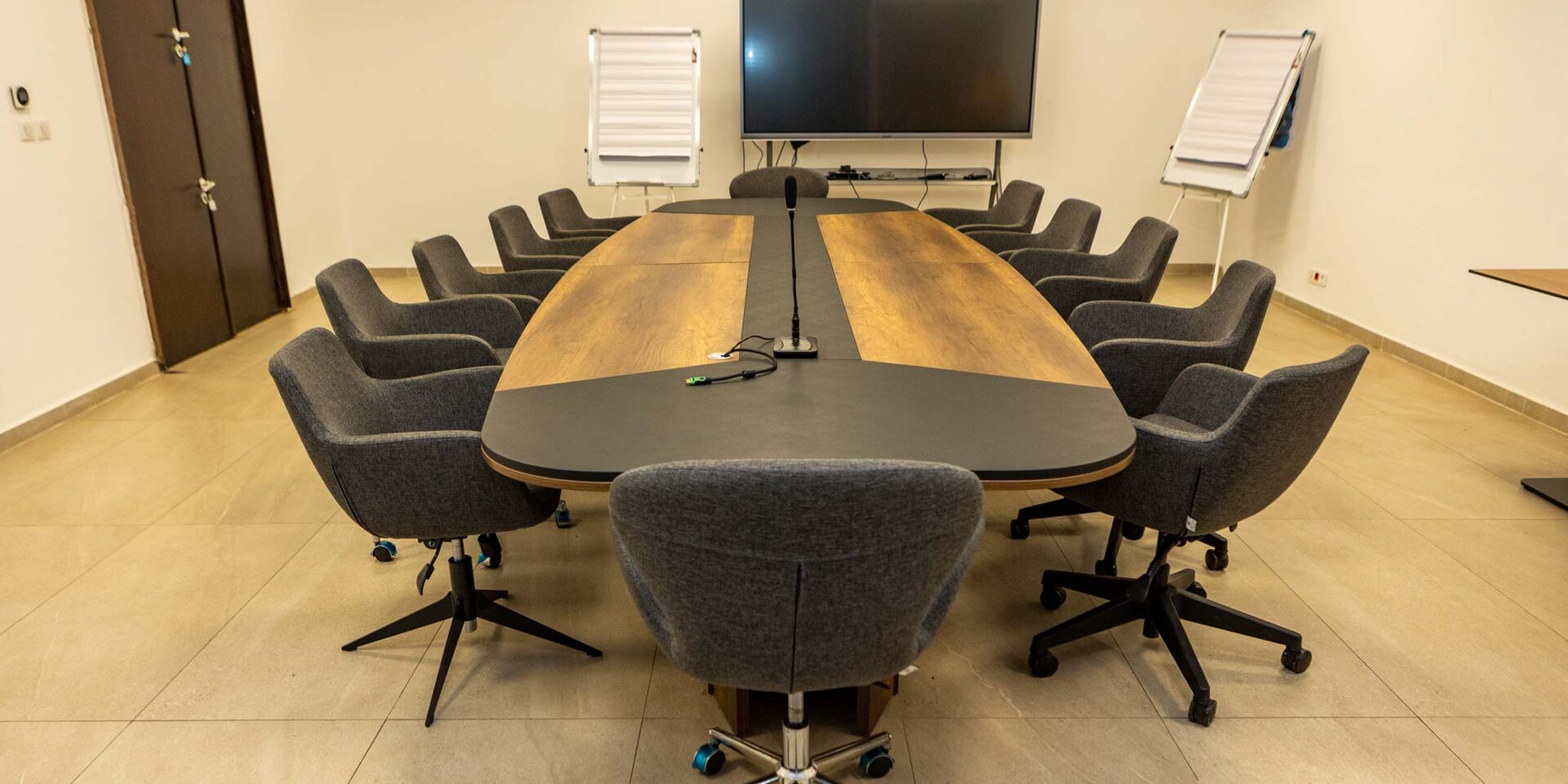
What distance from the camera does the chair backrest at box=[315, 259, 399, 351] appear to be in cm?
283

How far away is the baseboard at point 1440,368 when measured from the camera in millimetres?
4117

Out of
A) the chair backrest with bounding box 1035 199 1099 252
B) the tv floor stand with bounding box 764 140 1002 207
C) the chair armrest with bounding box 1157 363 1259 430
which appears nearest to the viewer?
the chair armrest with bounding box 1157 363 1259 430

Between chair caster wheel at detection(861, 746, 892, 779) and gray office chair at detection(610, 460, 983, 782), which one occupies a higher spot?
gray office chair at detection(610, 460, 983, 782)

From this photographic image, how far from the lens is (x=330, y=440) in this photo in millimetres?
2006

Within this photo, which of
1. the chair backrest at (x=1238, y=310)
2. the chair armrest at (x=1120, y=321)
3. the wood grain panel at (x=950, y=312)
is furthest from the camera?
the chair armrest at (x=1120, y=321)

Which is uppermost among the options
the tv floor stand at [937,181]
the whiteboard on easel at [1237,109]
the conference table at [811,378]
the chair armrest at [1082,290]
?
the whiteboard on easel at [1237,109]

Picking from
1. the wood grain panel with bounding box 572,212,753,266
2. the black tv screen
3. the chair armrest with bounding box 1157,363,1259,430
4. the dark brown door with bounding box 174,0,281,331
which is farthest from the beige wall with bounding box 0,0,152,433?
the chair armrest with bounding box 1157,363,1259,430

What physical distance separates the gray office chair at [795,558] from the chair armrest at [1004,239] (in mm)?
3352

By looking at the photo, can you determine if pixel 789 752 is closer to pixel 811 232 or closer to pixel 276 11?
pixel 811 232

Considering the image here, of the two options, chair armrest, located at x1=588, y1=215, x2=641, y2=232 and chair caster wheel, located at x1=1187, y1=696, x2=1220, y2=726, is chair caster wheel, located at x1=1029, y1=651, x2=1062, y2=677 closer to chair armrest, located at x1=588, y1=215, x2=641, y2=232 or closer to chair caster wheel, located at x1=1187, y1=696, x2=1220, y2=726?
chair caster wheel, located at x1=1187, y1=696, x2=1220, y2=726

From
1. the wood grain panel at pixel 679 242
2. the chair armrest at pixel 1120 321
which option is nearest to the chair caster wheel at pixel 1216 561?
the chair armrest at pixel 1120 321

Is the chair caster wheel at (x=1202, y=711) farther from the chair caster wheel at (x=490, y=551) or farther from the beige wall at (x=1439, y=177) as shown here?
the beige wall at (x=1439, y=177)

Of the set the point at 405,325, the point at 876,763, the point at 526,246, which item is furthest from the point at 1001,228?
the point at 876,763

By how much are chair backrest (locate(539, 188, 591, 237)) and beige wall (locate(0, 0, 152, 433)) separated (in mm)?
1979
